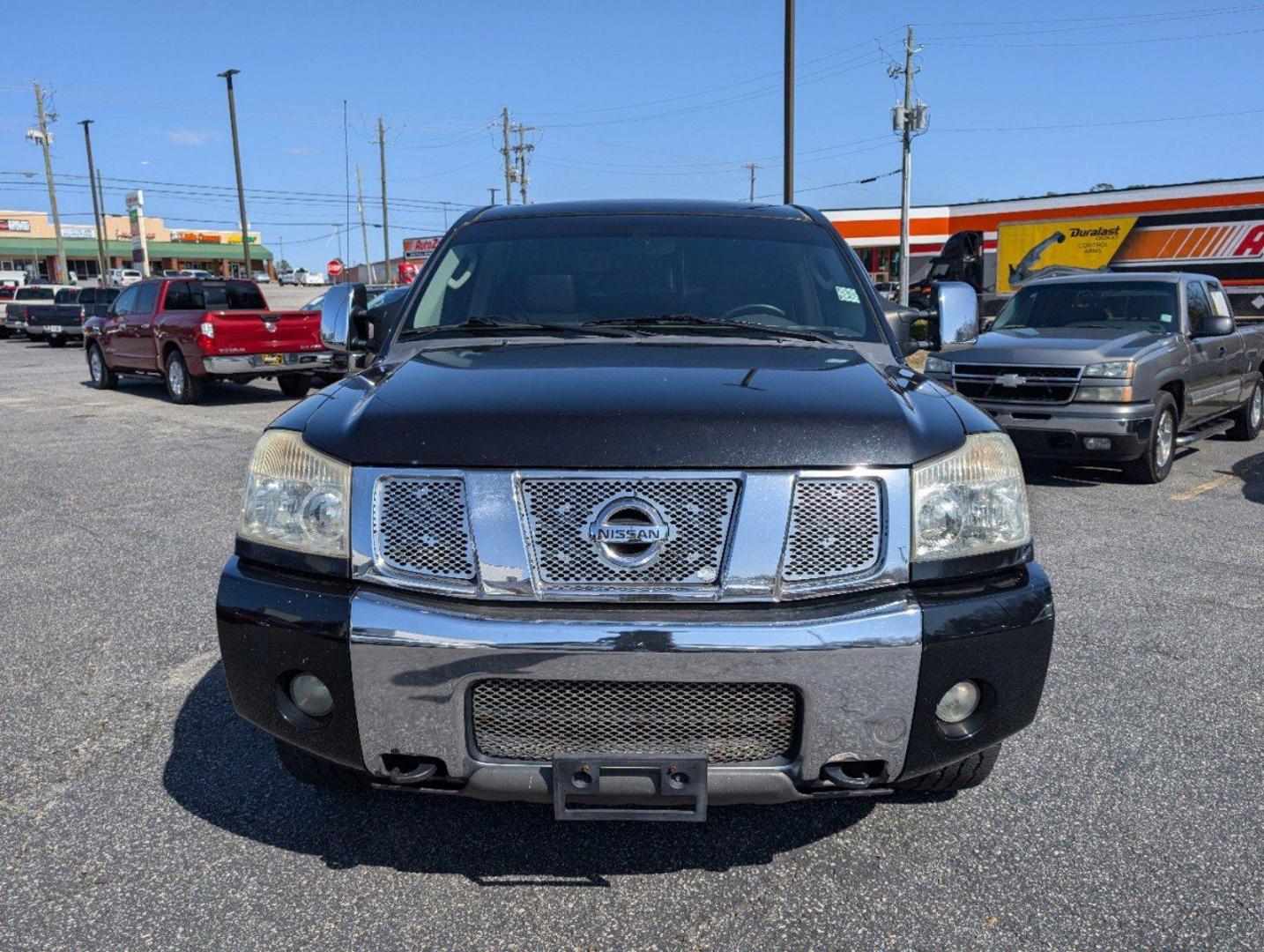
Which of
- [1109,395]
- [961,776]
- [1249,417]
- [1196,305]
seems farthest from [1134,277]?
[961,776]

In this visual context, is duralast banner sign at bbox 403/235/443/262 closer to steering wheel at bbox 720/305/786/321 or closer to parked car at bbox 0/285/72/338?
parked car at bbox 0/285/72/338

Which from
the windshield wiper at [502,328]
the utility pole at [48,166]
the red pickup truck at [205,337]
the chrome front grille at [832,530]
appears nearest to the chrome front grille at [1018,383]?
the windshield wiper at [502,328]

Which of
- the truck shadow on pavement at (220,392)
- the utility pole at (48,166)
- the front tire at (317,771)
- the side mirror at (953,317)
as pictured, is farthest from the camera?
the utility pole at (48,166)

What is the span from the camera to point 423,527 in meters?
2.34

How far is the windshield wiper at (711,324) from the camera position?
134 inches

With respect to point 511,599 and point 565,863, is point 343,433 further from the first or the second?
point 565,863

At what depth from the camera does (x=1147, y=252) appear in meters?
23.8

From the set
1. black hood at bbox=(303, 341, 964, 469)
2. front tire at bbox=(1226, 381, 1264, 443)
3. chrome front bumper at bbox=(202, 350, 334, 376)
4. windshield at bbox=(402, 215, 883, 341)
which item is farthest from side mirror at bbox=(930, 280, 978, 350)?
chrome front bumper at bbox=(202, 350, 334, 376)

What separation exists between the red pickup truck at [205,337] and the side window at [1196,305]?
10.5 meters

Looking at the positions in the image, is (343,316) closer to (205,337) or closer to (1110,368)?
(1110,368)

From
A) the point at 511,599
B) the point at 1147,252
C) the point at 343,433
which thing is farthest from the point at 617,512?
the point at 1147,252

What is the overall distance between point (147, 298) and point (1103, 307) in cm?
1339

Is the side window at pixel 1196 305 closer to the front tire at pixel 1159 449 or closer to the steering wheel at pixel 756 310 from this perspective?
the front tire at pixel 1159 449

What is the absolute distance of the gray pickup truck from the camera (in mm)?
7797
